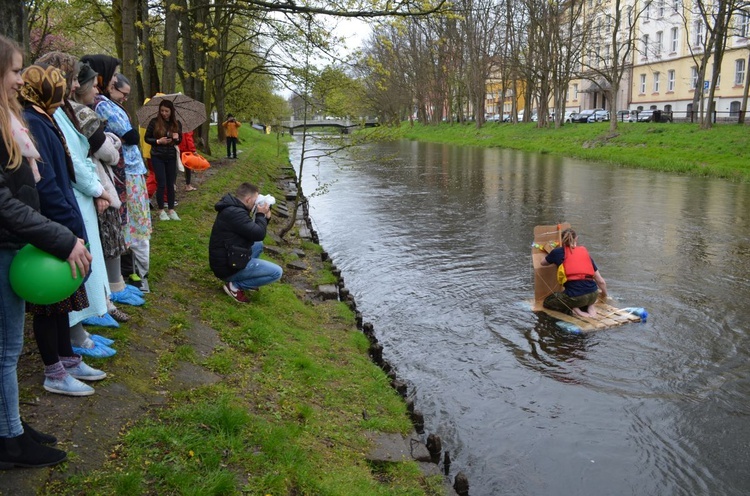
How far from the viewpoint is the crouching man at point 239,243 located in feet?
23.8

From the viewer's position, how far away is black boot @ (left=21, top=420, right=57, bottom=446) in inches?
137

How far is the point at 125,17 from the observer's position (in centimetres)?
1048

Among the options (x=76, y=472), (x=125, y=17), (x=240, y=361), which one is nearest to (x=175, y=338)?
(x=240, y=361)

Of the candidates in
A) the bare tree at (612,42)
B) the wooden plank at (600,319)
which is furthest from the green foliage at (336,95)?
the bare tree at (612,42)

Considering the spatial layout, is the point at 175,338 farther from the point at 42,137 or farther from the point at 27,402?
the point at 42,137

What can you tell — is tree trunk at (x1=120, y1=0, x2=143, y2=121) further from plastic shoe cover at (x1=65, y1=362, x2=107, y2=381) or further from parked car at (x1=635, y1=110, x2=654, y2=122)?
parked car at (x1=635, y1=110, x2=654, y2=122)

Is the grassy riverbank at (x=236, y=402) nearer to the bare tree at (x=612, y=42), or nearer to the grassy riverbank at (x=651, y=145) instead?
the grassy riverbank at (x=651, y=145)

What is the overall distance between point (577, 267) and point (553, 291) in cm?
67

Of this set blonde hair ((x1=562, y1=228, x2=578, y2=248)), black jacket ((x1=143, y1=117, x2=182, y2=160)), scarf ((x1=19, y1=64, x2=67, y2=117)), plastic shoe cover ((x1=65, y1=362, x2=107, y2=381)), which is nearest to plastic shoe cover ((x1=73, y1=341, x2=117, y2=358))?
plastic shoe cover ((x1=65, y1=362, x2=107, y2=381))

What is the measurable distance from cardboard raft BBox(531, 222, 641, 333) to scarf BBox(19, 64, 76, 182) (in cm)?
639

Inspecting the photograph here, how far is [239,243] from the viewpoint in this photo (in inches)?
289

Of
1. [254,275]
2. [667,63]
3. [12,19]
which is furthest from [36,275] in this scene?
[667,63]

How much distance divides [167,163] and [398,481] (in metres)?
6.91

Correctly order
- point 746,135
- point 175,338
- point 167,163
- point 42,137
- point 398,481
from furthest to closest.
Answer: point 746,135 < point 167,163 < point 175,338 < point 398,481 < point 42,137
